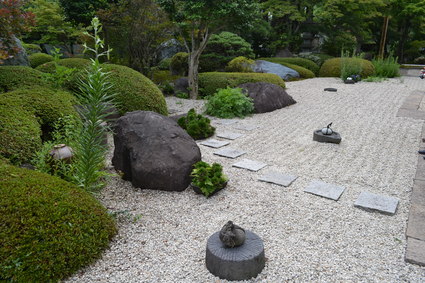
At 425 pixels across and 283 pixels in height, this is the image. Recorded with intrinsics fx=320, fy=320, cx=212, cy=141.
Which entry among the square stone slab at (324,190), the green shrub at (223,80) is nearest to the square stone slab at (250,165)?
the square stone slab at (324,190)

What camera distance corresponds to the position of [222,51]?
13.8m

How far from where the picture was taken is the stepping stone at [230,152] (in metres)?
5.33

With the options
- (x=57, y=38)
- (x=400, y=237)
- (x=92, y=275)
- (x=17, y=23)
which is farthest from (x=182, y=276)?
(x=57, y=38)

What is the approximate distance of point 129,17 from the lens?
31.7 ft

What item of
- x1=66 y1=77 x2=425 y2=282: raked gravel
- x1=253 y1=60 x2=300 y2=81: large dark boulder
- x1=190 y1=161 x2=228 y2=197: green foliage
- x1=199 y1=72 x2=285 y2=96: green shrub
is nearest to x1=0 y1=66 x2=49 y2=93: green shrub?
x1=66 y1=77 x2=425 y2=282: raked gravel

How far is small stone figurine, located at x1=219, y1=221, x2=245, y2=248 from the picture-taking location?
2.63 meters

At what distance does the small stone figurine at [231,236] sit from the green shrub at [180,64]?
35.4 ft

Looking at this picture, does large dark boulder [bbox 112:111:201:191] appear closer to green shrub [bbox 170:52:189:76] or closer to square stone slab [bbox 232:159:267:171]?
square stone slab [bbox 232:159:267:171]

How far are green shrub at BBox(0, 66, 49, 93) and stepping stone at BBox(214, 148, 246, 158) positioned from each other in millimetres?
3502

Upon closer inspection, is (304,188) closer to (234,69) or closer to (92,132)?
(92,132)

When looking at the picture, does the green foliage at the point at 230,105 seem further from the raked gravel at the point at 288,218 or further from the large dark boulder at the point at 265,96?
the raked gravel at the point at 288,218

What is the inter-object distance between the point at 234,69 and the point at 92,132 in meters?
9.94

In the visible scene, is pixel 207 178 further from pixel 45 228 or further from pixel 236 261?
pixel 45 228

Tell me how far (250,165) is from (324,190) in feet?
3.93
